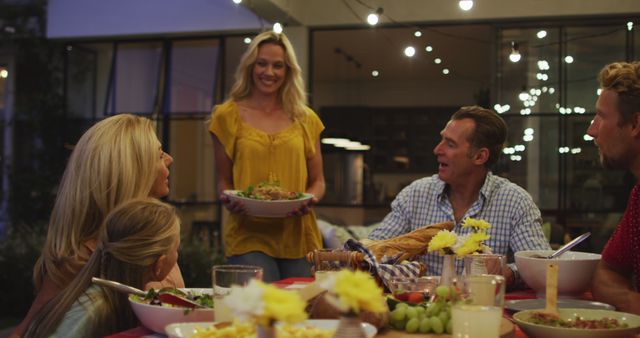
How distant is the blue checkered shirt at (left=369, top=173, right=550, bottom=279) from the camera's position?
2.78m

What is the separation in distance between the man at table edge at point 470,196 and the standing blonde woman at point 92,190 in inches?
41.3

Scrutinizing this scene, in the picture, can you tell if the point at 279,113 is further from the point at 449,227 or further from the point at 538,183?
the point at 538,183

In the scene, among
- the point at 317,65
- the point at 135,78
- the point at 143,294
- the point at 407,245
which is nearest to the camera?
the point at 143,294

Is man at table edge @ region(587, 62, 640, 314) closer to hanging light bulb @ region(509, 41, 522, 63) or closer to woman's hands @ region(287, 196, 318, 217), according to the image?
woman's hands @ region(287, 196, 318, 217)

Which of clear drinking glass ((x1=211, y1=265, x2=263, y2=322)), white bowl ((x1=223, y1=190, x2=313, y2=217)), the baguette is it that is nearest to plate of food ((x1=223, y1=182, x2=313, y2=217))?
white bowl ((x1=223, y1=190, x2=313, y2=217))

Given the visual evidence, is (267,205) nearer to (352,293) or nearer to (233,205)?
(233,205)

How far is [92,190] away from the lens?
84.0 inches

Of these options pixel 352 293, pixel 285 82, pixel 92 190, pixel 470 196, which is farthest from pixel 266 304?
pixel 285 82

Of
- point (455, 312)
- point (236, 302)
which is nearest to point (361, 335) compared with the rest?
point (236, 302)

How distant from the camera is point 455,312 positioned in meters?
1.41

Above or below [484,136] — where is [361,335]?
below

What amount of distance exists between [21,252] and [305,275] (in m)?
4.56

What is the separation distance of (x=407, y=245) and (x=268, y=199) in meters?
0.96

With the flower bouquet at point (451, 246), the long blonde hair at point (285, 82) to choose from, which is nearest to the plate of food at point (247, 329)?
the flower bouquet at point (451, 246)
